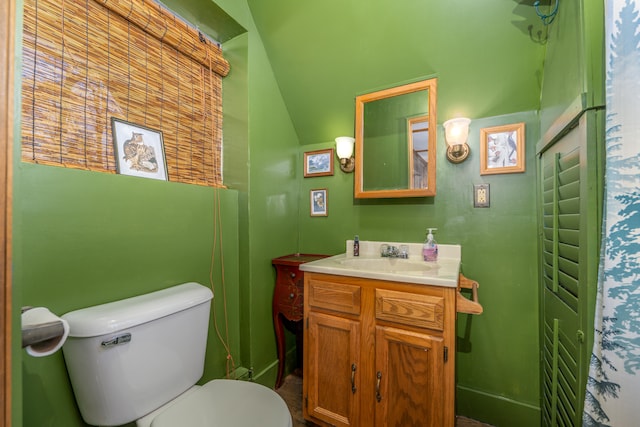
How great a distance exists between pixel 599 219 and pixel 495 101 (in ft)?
3.20

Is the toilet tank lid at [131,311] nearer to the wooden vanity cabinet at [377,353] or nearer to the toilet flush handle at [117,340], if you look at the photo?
the toilet flush handle at [117,340]

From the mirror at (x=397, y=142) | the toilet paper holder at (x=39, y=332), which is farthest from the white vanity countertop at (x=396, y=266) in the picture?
the toilet paper holder at (x=39, y=332)

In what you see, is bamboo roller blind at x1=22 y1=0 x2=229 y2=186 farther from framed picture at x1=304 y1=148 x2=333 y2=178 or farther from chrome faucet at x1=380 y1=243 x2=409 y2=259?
chrome faucet at x1=380 y1=243 x2=409 y2=259

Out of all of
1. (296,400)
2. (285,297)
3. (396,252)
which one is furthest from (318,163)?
(296,400)

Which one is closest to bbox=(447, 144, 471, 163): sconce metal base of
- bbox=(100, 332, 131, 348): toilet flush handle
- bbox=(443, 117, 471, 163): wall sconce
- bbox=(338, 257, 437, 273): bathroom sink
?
bbox=(443, 117, 471, 163): wall sconce

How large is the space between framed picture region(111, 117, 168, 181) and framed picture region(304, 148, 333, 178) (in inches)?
38.9

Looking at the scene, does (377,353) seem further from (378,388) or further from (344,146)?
(344,146)

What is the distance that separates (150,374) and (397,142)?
1.70 meters

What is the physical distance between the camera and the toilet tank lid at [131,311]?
34.4 inches

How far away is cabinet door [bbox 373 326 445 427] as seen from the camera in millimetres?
1127

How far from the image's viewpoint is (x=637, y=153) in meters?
0.68

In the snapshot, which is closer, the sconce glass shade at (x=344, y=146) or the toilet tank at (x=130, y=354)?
the toilet tank at (x=130, y=354)

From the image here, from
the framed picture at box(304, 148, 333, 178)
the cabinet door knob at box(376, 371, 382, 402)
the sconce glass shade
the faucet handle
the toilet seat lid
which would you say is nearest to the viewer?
the toilet seat lid

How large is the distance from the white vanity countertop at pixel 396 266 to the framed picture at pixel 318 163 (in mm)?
551
